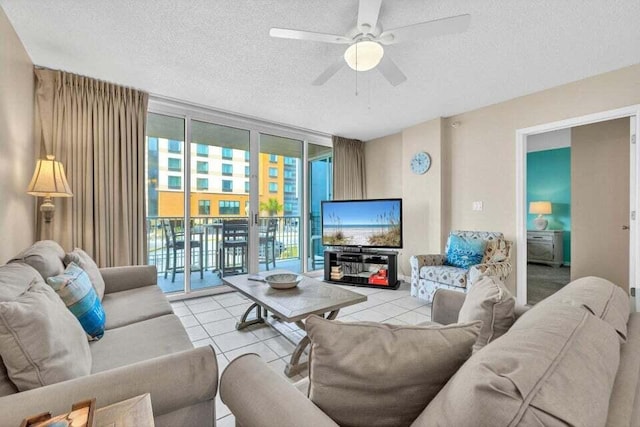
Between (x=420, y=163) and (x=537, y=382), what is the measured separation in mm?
4002

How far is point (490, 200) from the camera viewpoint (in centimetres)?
352

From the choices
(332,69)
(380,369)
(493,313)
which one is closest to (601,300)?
(493,313)

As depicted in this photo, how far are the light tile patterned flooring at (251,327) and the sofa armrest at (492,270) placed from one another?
2.07ft

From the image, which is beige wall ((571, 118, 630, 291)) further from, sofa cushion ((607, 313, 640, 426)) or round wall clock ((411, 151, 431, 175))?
sofa cushion ((607, 313, 640, 426))

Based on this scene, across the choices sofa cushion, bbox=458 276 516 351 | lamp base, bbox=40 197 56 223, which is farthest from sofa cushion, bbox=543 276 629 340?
lamp base, bbox=40 197 56 223

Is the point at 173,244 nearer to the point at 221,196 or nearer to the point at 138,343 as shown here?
the point at 221,196

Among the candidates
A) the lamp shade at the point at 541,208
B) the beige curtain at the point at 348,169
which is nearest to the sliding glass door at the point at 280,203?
the beige curtain at the point at 348,169

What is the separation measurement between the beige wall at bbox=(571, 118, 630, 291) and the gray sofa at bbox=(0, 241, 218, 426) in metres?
4.48

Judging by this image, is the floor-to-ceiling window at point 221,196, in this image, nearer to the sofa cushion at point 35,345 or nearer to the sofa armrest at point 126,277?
the sofa armrest at point 126,277

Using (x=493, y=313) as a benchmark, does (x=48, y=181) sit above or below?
above

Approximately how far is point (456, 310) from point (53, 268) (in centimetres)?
235

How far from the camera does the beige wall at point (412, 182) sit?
3.98 meters

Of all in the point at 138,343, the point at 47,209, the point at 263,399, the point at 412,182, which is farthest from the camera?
the point at 412,182

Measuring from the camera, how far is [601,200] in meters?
3.48
